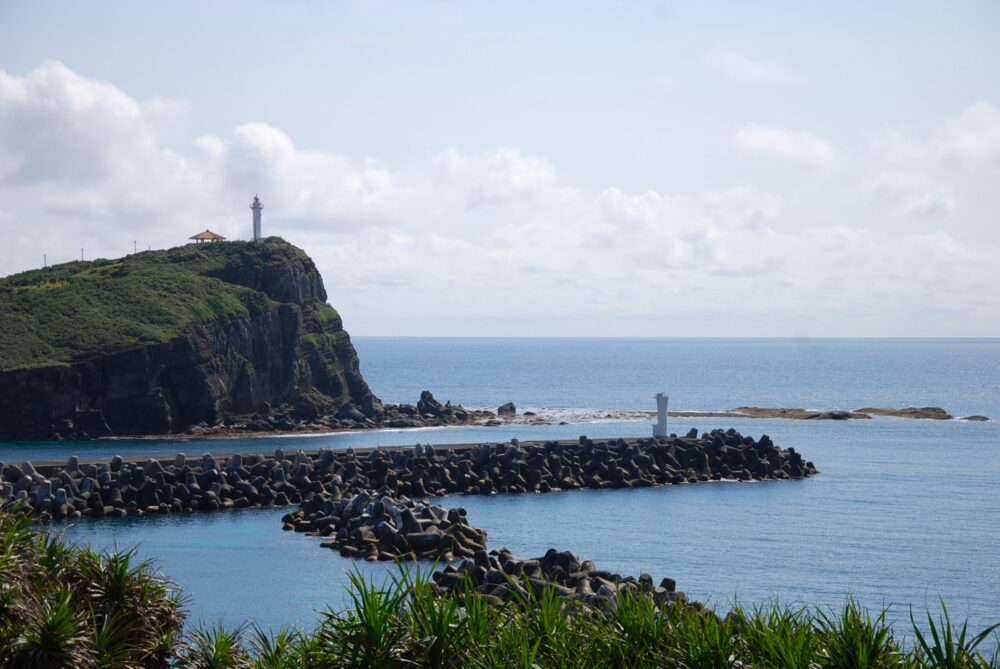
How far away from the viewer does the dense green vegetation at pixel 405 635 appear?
584 inches

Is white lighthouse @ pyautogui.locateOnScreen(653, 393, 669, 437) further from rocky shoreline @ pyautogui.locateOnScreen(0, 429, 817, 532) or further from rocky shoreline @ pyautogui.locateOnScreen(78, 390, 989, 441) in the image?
rocky shoreline @ pyautogui.locateOnScreen(78, 390, 989, 441)

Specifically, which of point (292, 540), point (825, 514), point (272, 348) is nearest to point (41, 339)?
point (272, 348)

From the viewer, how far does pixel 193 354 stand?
95.2 metres

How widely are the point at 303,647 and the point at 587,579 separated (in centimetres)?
1471

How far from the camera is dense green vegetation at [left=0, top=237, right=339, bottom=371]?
92.7 meters

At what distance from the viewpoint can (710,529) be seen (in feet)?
152

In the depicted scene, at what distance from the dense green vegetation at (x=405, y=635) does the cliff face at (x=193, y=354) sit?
7251 cm

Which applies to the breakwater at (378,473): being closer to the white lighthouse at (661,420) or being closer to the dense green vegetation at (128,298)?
the white lighthouse at (661,420)

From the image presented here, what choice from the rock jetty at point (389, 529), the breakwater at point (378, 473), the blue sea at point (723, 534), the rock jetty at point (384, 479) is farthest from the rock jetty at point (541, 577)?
the breakwater at point (378, 473)

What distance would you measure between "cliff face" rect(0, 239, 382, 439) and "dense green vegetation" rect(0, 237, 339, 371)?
183 millimetres

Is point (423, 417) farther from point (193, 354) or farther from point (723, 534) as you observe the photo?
point (723, 534)

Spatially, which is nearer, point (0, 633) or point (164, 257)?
point (0, 633)

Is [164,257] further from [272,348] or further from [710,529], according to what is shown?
[710,529]

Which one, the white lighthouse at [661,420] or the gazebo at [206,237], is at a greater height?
the gazebo at [206,237]
